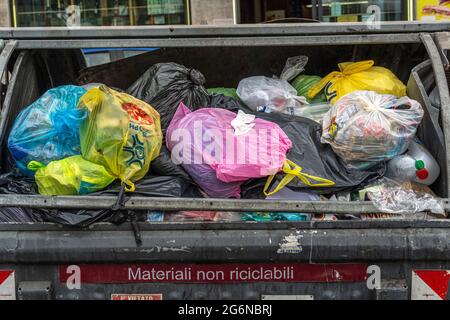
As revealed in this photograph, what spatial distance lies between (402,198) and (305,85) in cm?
109

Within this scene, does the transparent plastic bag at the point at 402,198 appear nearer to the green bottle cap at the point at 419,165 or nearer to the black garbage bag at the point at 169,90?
the green bottle cap at the point at 419,165

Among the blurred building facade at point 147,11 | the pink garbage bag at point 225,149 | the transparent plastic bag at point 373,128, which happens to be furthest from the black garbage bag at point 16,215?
the blurred building facade at point 147,11

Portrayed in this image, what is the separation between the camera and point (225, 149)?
2697 millimetres

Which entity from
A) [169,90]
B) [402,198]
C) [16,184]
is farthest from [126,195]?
[402,198]

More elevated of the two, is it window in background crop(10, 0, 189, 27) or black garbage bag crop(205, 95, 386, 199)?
window in background crop(10, 0, 189, 27)

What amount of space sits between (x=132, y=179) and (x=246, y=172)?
1.65ft

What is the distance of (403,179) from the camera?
Answer: 2768 mm

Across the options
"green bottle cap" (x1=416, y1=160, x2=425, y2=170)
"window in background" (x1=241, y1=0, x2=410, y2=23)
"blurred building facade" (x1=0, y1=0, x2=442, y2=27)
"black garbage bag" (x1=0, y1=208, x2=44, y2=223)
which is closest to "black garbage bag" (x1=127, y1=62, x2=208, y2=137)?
"black garbage bag" (x1=0, y1=208, x2=44, y2=223)

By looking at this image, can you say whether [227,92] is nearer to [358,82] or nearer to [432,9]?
[358,82]

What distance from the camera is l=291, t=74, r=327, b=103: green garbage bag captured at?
3385mm

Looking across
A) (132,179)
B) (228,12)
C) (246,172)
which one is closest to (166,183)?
(132,179)

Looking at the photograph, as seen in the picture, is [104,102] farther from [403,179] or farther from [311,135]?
[403,179]

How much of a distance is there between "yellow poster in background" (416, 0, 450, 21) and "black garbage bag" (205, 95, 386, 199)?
20.3 ft

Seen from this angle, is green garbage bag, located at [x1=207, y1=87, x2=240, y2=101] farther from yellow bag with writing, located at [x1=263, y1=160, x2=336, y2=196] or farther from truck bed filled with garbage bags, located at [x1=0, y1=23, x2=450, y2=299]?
yellow bag with writing, located at [x1=263, y1=160, x2=336, y2=196]
